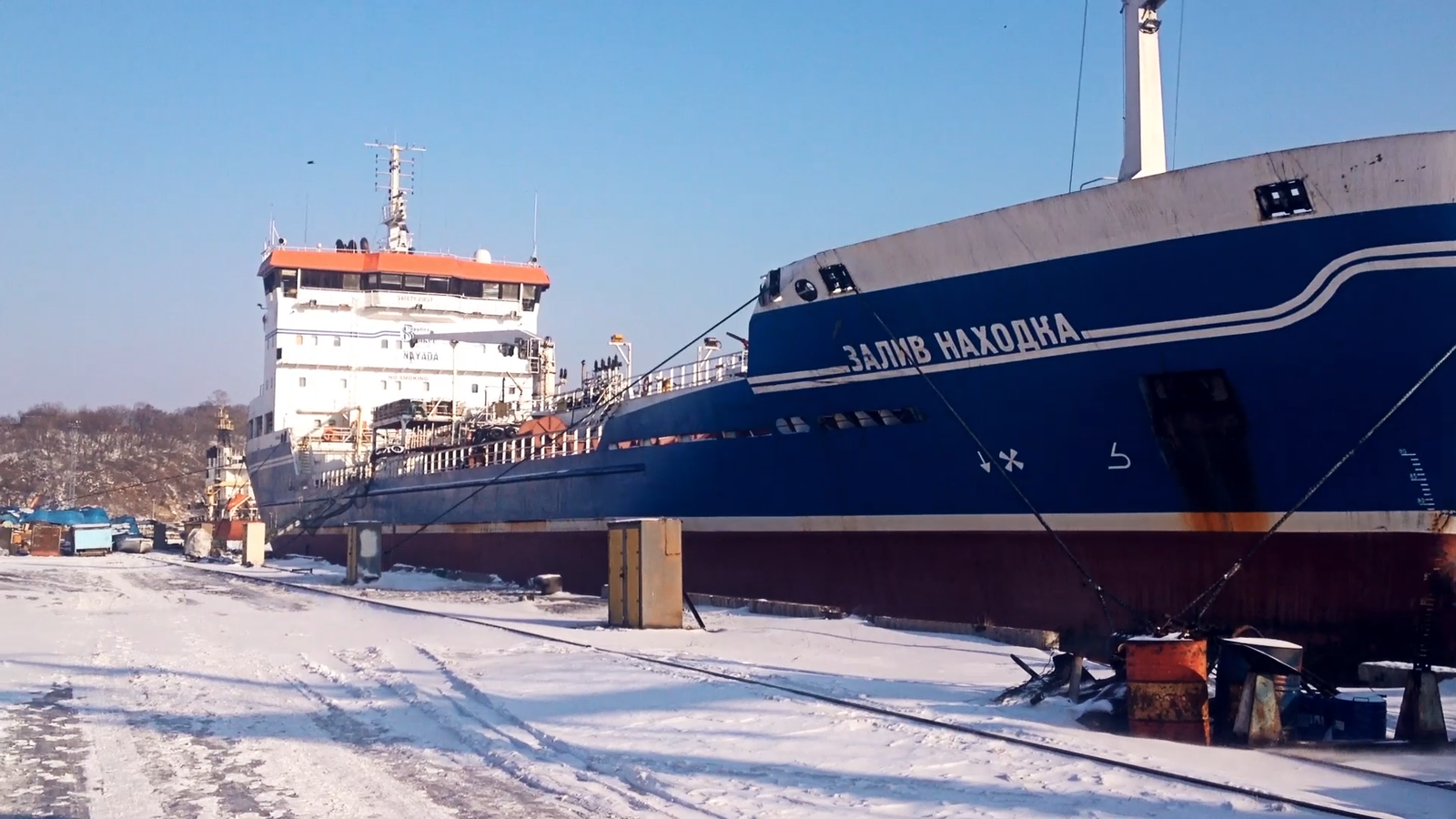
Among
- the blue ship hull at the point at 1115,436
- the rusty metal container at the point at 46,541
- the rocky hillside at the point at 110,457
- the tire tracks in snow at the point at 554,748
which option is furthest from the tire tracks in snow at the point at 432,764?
the rocky hillside at the point at 110,457

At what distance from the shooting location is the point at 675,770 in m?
5.90

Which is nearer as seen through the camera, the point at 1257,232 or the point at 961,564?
the point at 1257,232

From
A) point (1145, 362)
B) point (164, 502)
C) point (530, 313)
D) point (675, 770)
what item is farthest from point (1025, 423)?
point (164, 502)

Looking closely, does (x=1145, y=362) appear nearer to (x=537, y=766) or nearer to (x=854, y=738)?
(x=854, y=738)

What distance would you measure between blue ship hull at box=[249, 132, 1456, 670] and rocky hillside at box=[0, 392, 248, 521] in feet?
214

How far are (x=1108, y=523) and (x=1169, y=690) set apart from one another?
3.69 m

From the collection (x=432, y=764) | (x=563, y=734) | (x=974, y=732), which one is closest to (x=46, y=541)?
(x=563, y=734)

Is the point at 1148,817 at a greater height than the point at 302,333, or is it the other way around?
the point at 302,333

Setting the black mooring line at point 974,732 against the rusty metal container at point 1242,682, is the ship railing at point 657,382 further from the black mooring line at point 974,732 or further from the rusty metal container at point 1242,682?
the rusty metal container at point 1242,682

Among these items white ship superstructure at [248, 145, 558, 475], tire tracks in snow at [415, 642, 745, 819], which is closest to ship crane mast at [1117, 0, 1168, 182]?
tire tracks in snow at [415, 642, 745, 819]

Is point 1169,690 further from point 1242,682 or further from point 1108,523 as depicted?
point 1108,523

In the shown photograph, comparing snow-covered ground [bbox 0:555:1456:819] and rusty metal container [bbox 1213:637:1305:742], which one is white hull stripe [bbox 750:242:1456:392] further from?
rusty metal container [bbox 1213:637:1305:742]

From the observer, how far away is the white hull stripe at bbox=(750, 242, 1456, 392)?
8.72m

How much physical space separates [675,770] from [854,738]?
1153 millimetres
